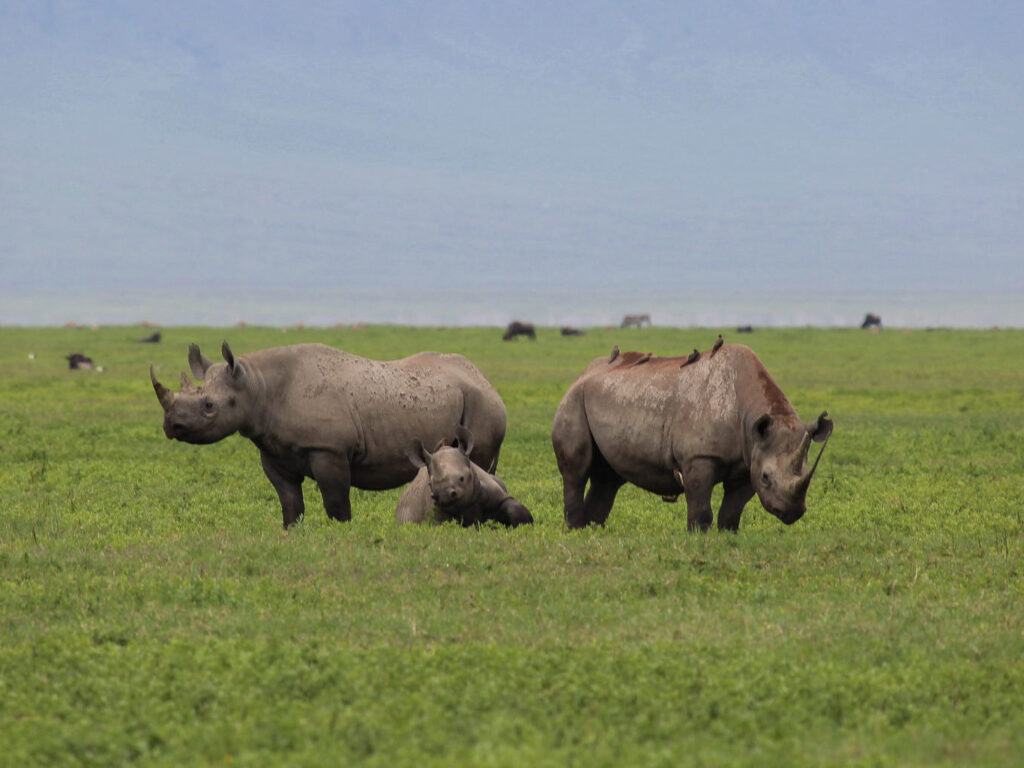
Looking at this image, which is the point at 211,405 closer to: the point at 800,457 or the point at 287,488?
the point at 287,488

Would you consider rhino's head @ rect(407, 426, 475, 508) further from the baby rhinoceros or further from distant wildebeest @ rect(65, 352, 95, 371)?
distant wildebeest @ rect(65, 352, 95, 371)

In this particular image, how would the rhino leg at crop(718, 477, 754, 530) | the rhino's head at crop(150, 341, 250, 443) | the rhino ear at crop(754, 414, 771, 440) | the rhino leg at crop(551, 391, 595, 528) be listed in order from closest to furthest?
the rhino ear at crop(754, 414, 771, 440), the rhino leg at crop(718, 477, 754, 530), the rhino's head at crop(150, 341, 250, 443), the rhino leg at crop(551, 391, 595, 528)

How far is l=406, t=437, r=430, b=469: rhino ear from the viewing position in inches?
585

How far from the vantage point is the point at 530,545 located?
43.3ft

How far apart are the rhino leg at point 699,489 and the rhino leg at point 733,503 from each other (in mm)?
411

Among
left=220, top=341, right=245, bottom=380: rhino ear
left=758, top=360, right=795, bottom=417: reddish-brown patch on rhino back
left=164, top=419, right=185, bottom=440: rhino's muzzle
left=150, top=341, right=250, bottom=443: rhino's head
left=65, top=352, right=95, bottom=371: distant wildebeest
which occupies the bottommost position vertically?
left=65, top=352, right=95, bottom=371: distant wildebeest

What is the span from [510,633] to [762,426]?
4.34 meters

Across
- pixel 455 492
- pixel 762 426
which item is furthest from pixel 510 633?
pixel 455 492

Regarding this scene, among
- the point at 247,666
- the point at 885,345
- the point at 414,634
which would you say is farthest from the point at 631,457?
the point at 885,345

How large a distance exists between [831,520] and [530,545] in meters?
5.09

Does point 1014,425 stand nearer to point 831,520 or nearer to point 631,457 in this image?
point 831,520

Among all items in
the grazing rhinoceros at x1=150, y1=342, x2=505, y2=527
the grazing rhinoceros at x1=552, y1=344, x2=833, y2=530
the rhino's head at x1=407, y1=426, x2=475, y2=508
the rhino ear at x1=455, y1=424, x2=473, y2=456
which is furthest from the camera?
the rhino ear at x1=455, y1=424, x2=473, y2=456

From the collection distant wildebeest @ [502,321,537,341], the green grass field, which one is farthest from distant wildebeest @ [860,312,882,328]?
the green grass field

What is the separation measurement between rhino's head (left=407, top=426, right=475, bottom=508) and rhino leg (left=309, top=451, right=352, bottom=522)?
2.73ft
